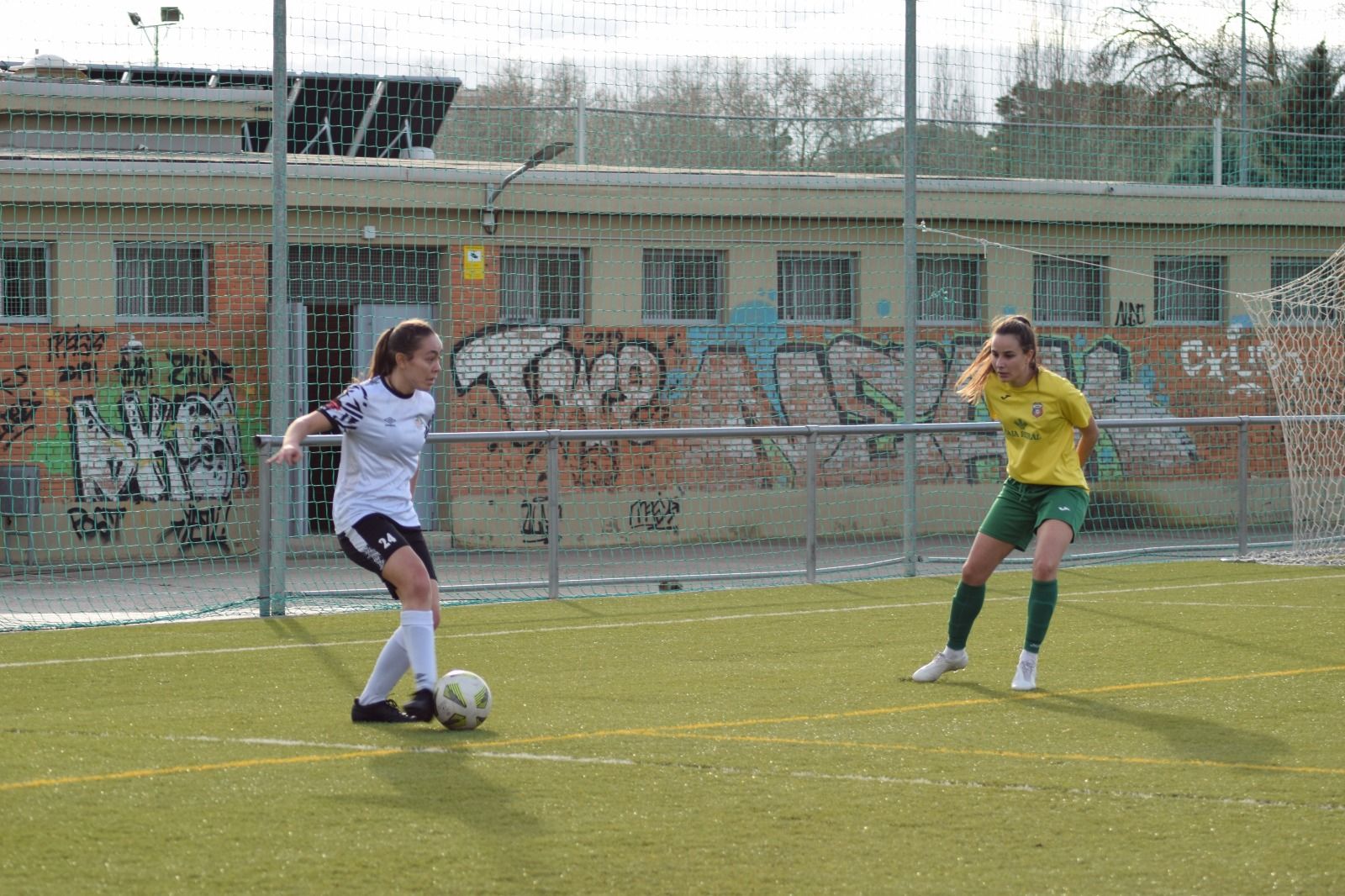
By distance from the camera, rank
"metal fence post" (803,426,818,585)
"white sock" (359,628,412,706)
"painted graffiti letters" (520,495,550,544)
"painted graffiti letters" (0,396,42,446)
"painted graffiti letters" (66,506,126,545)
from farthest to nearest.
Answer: "painted graffiti letters" (0,396,42,446)
"painted graffiti letters" (66,506,126,545)
"painted graffiti letters" (520,495,550,544)
"metal fence post" (803,426,818,585)
"white sock" (359,628,412,706)

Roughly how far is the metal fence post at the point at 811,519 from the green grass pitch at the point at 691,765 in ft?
9.75

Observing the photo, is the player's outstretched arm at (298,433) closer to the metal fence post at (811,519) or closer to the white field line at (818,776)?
the white field line at (818,776)

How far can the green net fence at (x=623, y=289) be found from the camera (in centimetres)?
1449

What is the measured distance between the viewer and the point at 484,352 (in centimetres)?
1823

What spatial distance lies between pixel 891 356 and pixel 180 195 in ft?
26.4

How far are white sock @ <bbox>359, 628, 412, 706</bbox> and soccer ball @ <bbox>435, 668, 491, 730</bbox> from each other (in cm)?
26

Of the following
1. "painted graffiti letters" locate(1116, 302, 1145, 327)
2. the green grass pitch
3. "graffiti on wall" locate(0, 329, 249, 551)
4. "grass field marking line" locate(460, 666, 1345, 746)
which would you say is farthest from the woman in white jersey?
"painted graffiti letters" locate(1116, 302, 1145, 327)

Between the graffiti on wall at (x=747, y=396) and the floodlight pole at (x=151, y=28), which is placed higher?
the floodlight pole at (x=151, y=28)

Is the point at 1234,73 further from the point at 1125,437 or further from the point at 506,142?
the point at 506,142

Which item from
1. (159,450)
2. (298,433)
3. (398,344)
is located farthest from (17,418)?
(298,433)

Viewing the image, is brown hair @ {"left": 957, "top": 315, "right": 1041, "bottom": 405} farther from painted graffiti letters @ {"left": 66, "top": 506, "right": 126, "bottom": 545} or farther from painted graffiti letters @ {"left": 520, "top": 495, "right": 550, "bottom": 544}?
painted graffiti letters @ {"left": 66, "top": 506, "right": 126, "bottom": 545}

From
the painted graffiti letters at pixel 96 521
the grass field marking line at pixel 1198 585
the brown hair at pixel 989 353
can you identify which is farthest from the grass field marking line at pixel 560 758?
the painted graffiti letters at pixel 96 521

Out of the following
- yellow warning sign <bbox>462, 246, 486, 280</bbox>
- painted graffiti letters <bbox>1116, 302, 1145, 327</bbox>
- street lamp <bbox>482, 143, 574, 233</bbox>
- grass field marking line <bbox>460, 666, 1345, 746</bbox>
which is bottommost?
grass field marking line <bbox>460, 666, 1345, 746</bbox>

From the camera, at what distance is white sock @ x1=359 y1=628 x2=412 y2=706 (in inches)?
284
